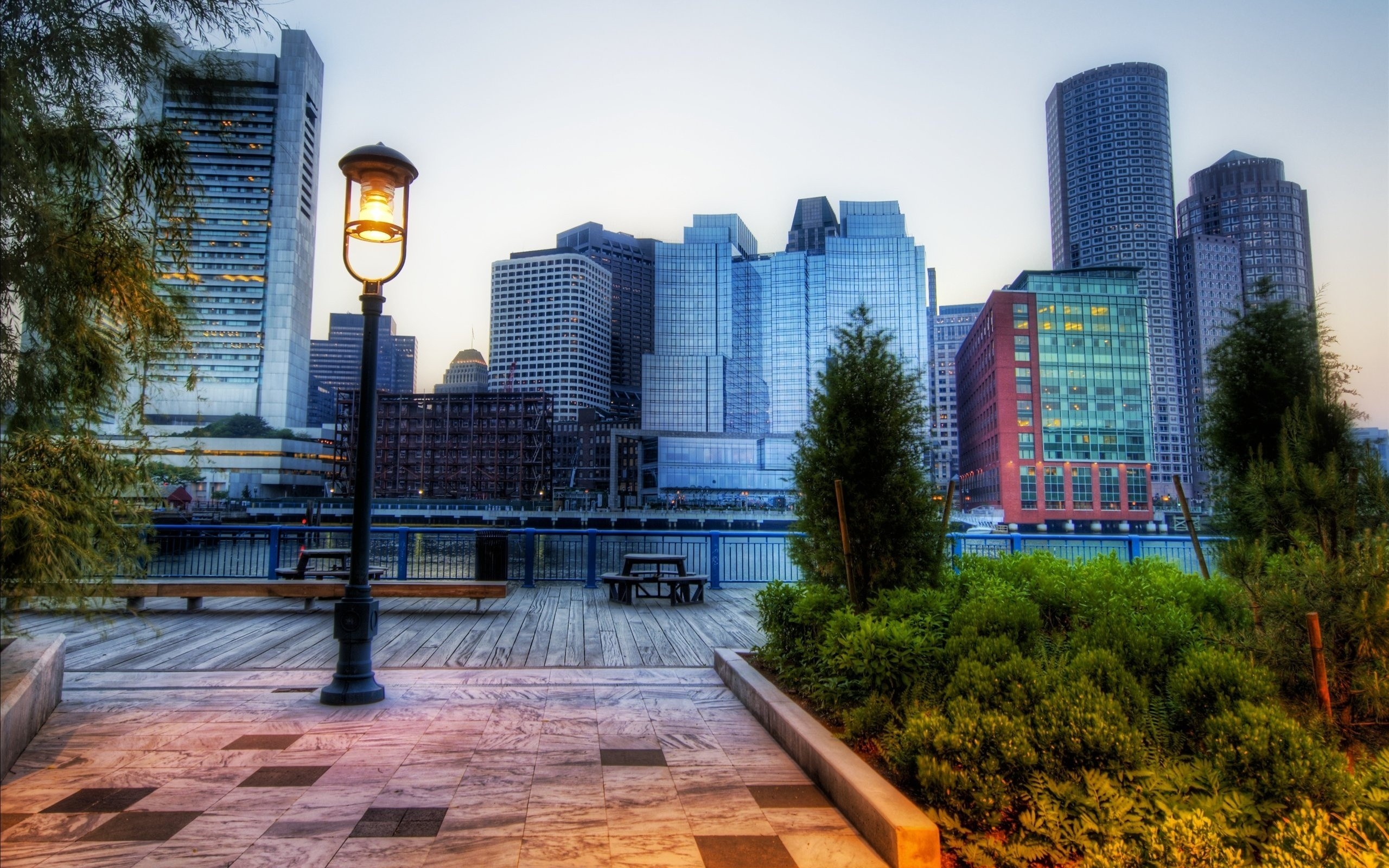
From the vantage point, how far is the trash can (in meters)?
12.6

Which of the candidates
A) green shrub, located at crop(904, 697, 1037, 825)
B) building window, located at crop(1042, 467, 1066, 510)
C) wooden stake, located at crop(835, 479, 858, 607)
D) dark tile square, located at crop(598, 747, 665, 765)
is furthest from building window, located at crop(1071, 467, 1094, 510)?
green shrub, located at crop(904, 697, 1037, 825)

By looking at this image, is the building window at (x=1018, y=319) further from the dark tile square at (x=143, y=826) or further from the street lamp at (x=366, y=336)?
the dark tile square at (x=143, y=826)

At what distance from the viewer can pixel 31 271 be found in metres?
4.35

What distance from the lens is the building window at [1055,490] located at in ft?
327

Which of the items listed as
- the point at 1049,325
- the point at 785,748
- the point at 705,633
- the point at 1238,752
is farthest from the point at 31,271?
the point at 1049,325

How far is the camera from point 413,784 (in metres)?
4.29

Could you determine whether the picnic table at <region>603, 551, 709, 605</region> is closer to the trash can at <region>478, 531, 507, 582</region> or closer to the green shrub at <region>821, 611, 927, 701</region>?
the trash can at <region>478, 531, 507, 582</region>

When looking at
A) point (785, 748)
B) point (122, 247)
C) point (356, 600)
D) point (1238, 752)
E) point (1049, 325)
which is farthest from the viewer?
point (1049, 325)

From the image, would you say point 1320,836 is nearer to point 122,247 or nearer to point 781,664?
point 781,664

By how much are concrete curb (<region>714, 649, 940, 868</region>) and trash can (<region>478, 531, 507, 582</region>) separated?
7.50 metres

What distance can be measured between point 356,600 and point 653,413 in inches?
5901

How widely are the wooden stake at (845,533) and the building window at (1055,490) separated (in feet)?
344

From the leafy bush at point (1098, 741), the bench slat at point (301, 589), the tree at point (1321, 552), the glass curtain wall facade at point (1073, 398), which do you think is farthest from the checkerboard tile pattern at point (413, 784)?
the glass curtain wall facade at point (1073, 398)

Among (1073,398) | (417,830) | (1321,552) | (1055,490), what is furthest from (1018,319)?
(417,830)
